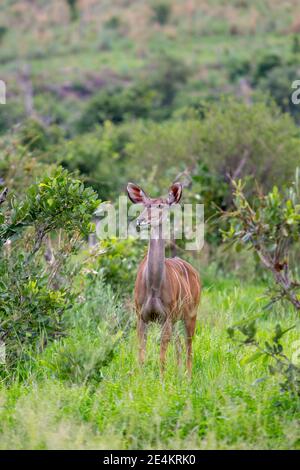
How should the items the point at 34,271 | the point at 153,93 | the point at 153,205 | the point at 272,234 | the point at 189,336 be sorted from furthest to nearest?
the point at 153,93 → the point at 189,336 → the point at 153,205 → the point at 34,271 → the point at 272,234

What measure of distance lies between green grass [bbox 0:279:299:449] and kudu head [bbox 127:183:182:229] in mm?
973

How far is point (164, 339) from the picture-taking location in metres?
8.10

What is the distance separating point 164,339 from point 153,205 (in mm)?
1172

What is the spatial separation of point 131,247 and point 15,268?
384 centimetres

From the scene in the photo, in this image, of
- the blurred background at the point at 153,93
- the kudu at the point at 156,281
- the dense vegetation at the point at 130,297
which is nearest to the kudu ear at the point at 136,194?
the kudu at the point at 156,281

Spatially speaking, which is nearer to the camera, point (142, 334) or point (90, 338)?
point (142, 334)

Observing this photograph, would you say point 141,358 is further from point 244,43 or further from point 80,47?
point 80,47

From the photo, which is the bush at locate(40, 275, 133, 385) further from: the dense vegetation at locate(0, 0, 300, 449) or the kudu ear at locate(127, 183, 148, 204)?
the kudu ear at locate(127, 183, 148, 204)

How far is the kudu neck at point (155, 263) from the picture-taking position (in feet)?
27.4

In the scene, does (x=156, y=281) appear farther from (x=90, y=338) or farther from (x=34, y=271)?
(x=34, y=271)

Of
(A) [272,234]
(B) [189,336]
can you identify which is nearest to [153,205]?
(B) [189,336]

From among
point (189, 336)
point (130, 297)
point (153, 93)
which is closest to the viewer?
point (189, 336)

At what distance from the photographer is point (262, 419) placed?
644 centimetres

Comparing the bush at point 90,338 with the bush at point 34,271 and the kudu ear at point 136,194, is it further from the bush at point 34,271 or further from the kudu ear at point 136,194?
the kudu ear at point 136,194
